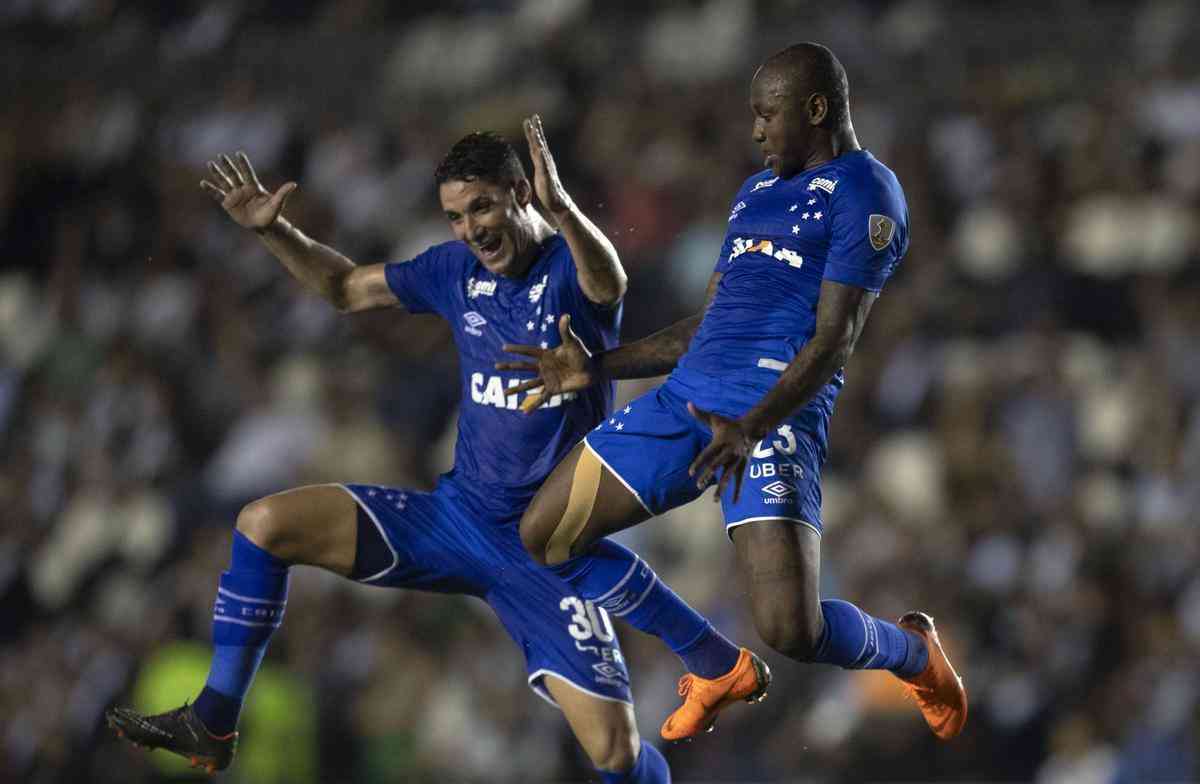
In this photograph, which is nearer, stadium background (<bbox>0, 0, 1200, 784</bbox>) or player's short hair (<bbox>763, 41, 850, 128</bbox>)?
player's short hair (<bbox>763, 41, 850, 128</bbox>)

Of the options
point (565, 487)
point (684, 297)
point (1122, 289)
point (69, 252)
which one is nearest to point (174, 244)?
point (69, 252)

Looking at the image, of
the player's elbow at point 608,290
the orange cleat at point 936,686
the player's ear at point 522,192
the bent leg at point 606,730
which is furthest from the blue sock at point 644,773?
the player's ear at point 522,192

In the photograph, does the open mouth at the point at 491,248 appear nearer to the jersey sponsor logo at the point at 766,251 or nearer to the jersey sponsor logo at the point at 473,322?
the jersey sponsor logo at the point at 473,322

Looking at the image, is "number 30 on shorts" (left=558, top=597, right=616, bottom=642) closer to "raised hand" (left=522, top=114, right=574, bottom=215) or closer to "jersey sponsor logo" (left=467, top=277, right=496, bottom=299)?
"jersey sponsor logo" (left=467, top=277, right=496, bottom=299)

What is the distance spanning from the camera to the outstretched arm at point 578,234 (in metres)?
5.78

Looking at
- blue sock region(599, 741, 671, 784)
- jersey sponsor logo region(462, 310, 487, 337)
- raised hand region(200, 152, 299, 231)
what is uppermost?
raised hand region(200, 152, 299, 231)

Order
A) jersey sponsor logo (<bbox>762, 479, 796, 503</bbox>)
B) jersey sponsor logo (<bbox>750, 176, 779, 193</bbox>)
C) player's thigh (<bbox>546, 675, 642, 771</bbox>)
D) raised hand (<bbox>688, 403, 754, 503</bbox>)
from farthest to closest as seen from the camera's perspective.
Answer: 1. player's thigh (<bbox>546, 675, 642, 771</bbox>)
2. jersey sponsor logo (<bbox>750, 176, 779, 193</bbox>)
3. jersey sponsor logo (<bbox>762, 479, 796, 503</bbox>)
4. raised hand (<bbox>688, 403, 754, 503</bbox>)

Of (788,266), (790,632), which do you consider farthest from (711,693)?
(788,266)

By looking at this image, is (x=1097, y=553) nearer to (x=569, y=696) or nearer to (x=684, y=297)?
(x=684, y=297)

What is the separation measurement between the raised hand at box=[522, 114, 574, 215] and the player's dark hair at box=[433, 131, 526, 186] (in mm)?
437

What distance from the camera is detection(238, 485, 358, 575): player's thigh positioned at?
623 cm

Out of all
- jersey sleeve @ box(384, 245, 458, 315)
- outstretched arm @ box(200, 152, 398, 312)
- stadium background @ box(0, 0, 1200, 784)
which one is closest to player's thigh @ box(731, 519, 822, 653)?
jersey sleeve @ box(384, 245, 458, 315)

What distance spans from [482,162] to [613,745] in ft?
7.09

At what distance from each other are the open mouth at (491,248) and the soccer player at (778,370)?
0.46 meters
